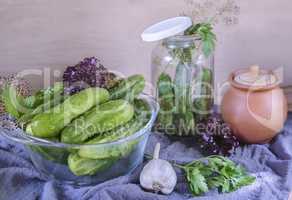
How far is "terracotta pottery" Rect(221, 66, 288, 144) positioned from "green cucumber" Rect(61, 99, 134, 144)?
0.23 metres

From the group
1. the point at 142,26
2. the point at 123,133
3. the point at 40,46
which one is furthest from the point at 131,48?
the point at 123,133

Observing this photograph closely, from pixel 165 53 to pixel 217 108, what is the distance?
0.68ft

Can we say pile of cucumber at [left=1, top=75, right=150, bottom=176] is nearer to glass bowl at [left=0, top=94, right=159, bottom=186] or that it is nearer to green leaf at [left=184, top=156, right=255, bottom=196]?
glass bowl at [left=0, top=94, right=159, bottom=186]

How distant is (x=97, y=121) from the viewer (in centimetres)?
72

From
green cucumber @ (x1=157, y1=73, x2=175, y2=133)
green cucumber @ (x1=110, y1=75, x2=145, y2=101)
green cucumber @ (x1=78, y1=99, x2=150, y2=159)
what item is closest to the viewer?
green cucumber @ (x1=78, y1=99, x2=150, y2=159)

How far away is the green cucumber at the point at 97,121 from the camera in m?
0.70

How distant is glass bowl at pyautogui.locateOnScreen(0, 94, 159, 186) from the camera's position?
70 cm

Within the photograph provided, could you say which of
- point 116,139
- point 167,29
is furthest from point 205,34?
point 116,139

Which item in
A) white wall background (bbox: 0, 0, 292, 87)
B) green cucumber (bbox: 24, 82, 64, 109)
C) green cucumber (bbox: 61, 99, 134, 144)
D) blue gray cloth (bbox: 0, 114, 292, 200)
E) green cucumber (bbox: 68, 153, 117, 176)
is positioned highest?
white wall background (bbox: 0, 0, 292, 87)

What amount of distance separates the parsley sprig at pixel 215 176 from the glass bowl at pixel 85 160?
101mm

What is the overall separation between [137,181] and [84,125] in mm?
140

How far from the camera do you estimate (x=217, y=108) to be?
1.02m

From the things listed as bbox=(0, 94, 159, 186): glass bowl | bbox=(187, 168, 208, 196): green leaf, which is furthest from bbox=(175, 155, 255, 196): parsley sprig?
bbox=(0, 94, 159, 186): glass bowl

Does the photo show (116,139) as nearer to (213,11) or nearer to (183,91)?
(183,91)
